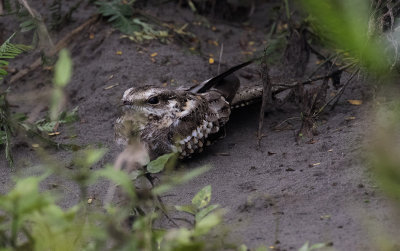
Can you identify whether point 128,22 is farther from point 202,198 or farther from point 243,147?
point 202,198

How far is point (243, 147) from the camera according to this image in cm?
366

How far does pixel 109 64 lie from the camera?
478 cm

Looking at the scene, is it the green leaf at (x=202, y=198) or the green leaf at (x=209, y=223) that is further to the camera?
the green leaf at (x=202, y=198)

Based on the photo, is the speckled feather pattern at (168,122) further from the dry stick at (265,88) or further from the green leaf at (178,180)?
the green leaf at (178,180)

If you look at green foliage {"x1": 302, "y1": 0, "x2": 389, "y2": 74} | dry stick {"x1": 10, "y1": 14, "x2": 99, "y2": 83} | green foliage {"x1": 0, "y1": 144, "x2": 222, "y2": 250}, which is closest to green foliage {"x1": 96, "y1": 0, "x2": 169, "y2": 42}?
dry stick {"x1": 10, "y1": 14, "x2": 99, "y2": 83}

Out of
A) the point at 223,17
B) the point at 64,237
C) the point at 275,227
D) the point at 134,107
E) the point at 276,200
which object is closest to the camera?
the point at 64,237

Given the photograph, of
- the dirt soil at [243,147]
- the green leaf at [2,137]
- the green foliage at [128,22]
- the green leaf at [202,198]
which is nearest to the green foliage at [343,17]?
the dirt soil at [243,147]

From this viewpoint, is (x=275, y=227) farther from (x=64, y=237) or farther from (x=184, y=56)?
(x=184, y=56)

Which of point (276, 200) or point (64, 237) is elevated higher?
point (64, 237)

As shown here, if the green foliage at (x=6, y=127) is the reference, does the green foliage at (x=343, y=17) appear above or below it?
above

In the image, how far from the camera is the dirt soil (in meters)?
2.29

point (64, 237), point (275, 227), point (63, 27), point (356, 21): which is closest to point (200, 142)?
point (275, 227)

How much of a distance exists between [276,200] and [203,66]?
Result: 7.86 feet

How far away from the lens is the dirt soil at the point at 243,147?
229cm
